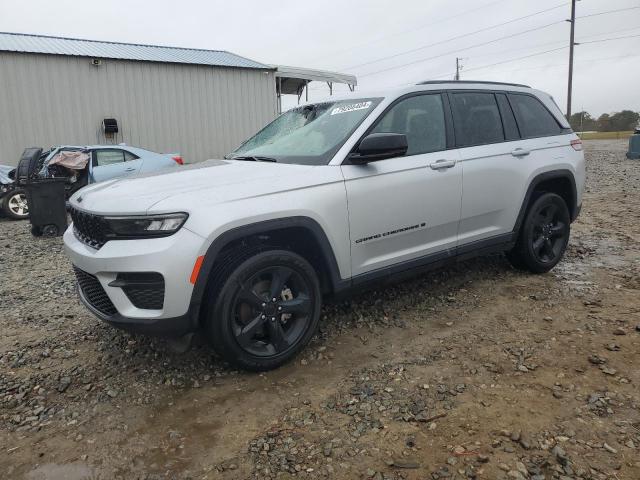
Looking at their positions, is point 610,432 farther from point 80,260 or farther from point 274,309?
point 80,260

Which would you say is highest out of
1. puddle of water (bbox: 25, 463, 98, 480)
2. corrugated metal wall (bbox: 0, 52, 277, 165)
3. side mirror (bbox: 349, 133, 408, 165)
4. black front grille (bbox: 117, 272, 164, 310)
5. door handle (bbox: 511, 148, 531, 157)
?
corrugated metal wall (bbox: 0, 52, 277, 165)

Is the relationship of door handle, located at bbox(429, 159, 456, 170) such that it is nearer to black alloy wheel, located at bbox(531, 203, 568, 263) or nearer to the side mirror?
the side mirror

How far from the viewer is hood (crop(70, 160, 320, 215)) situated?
2.67 metres

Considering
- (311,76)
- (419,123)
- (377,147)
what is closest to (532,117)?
(419,123)

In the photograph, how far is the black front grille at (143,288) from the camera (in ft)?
8.43

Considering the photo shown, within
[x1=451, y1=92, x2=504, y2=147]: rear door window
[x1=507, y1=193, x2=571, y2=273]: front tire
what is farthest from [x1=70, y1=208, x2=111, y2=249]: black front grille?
[x1=507, y1=193, x2=571, y2=273]: front tire

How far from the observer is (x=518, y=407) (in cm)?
256

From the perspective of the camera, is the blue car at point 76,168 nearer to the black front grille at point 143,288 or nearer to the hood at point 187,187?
the hood at point 187,187

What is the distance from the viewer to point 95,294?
9.55 feet

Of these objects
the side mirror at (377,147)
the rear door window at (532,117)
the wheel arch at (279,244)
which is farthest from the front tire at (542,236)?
the wheel arch at (279,244)

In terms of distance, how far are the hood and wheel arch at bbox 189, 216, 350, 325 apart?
8.1 inches

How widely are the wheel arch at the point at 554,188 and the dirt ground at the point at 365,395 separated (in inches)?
30.2

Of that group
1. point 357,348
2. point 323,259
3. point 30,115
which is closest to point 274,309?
point 323,259

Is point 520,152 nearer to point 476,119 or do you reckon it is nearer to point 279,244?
point 476,119
